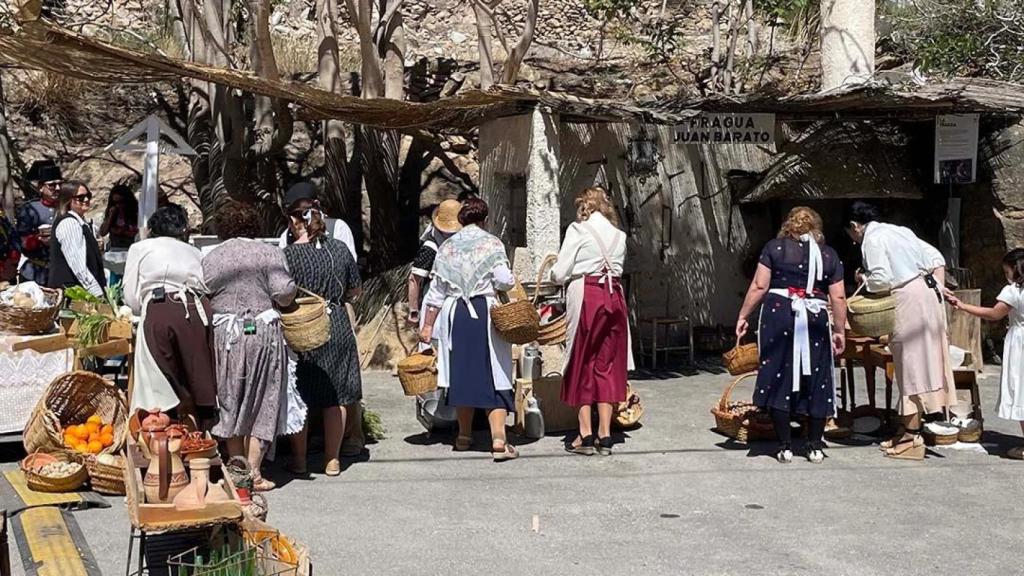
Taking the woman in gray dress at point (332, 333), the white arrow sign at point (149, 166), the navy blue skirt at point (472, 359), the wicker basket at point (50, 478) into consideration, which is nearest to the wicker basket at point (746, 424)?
the navy blue skirt at point (472, 359)

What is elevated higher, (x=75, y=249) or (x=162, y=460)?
(x=75, y=249)

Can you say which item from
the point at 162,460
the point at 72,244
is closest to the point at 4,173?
the point at 72,244

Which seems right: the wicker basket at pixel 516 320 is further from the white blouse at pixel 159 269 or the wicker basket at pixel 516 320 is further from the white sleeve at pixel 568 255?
the white blouse at pixel 159 269

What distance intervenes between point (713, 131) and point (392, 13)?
14.8 feet

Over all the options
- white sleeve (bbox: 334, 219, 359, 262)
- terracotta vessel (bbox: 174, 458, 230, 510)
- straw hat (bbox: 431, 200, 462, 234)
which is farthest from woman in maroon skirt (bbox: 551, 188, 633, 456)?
terracotta vessel (bbox: 174, 458, 230, 510)

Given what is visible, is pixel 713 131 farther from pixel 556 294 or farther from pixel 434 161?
pixel 434 161

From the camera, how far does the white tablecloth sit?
7527 millimetres

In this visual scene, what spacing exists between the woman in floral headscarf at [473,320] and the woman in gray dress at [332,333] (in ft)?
2.07

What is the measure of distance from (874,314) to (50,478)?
5.09 meters

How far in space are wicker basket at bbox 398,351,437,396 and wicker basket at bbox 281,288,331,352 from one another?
111 cm

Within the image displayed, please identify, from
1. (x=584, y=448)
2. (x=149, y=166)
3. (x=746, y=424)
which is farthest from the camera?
(x=149, y=166)

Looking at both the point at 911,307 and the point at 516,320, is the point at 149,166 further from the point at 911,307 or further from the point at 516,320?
the point at 911,307

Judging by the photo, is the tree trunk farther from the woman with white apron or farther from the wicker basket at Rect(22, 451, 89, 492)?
the woman with white apron

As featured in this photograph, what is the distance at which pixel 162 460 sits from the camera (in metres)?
4.88
